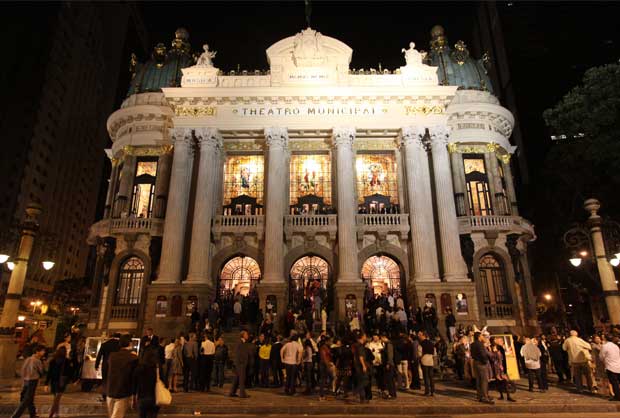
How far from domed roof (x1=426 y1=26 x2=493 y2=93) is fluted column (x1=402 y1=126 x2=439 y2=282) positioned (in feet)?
23.1

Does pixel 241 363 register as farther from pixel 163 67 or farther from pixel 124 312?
pixel 163 67

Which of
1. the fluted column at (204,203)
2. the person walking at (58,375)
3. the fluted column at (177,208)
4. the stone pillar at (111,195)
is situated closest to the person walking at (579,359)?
the person walking at (58,375)

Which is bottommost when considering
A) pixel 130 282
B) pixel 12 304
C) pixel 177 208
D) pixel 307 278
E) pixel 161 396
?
pixel 161 396

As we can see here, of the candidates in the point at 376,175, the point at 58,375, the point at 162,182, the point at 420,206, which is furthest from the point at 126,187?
the point at 58,375

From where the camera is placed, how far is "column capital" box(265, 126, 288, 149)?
87.5ft

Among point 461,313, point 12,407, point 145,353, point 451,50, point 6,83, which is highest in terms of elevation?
point 6,83

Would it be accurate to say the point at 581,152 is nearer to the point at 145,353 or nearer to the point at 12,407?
the point at 145,353

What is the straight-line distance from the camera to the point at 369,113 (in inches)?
1073

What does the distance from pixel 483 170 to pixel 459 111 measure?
4.33m

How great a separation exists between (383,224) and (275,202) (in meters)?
6.68

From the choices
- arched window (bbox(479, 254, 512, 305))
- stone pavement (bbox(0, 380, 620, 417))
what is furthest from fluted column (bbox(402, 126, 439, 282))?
stone pavement (bbox(0, 380, 620, 417))

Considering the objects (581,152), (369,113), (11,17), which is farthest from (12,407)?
(11,17)

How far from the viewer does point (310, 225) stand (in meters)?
25.7

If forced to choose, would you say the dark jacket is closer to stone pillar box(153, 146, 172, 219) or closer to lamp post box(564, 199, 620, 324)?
lamp post box(564, 199, 620, 324)
